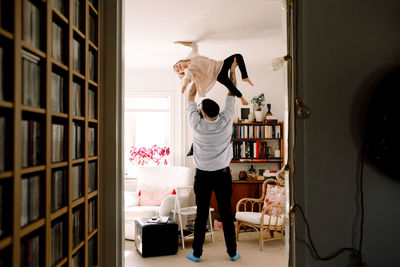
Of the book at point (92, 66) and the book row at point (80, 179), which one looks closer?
the book row at point (80, 179)

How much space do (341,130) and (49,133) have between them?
1354 millimetres

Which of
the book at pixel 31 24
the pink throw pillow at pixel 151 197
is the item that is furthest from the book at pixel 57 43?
the pink throw pillow at pixel 151 197

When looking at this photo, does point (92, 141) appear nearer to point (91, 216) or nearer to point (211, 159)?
point (91, 216)

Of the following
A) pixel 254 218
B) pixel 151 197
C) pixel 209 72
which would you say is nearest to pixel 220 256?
pixel 254 218

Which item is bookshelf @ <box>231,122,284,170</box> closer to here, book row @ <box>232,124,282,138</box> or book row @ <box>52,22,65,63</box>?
book row @ <box>232,124,282,138</box>

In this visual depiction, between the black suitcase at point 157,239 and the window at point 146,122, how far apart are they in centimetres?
207

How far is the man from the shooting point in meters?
3.41

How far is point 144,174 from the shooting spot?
4863mm

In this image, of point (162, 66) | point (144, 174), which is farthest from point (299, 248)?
point (162, 66)

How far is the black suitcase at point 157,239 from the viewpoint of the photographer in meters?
3.68

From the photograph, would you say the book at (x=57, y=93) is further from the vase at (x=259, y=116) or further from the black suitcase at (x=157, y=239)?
the vase at (x=259, y=116)

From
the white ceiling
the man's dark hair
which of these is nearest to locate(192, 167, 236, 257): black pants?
the man's dark hair

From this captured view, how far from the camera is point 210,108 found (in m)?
3.34

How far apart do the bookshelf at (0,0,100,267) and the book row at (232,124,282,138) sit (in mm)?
4055
